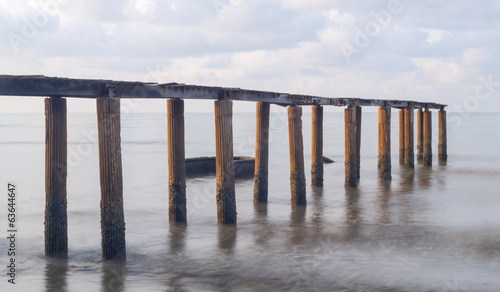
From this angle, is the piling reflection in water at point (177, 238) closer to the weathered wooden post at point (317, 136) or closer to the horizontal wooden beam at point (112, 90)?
the horizontal wooden beam at point (112, 90)

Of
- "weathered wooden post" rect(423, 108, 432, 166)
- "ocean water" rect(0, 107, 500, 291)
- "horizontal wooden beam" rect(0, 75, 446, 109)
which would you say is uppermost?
"horizontal wooden beam" rect(0, 75, 446, 109)

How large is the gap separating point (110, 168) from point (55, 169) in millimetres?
996

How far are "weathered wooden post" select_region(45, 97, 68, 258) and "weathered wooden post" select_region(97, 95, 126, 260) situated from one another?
773 millimetres

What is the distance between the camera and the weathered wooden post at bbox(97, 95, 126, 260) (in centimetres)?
854

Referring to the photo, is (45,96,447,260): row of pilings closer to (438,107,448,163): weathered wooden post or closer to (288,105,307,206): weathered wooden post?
(288,105,307,206): weathered wooden post

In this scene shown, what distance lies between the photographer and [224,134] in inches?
435

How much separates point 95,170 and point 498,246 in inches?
762

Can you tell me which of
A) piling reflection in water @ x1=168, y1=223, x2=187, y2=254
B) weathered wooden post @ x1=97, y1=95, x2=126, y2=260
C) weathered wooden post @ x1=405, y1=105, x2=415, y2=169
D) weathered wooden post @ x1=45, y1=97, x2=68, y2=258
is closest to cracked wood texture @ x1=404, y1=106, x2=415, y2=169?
weathered wooden post @ x1=405, y1=105, x2=415, y2=169

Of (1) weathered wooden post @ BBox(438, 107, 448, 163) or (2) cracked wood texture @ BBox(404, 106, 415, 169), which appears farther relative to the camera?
(1) weathered wooden post @ BBox(438, 107, 448, 163)

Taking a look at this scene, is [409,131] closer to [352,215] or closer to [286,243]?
[352,215]

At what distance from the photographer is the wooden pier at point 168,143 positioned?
852 centimetres

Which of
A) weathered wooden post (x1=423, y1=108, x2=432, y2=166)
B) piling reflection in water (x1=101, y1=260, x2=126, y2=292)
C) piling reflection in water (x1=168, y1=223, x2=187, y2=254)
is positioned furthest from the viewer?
weathered wooden post (x1=423, y1=108, x2=432, y2=166)

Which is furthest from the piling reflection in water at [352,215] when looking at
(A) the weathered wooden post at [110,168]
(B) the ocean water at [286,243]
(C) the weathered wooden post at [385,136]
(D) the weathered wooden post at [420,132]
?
(D) the weathered wooden post at [420,132]

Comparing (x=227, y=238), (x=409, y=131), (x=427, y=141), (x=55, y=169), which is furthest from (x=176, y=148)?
(x=427, y=141)
